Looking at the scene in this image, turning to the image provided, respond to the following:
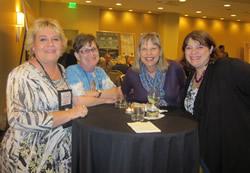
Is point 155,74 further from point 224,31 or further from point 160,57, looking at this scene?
point 224,31

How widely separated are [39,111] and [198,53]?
151 cm

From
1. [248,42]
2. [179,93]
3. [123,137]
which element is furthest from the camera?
[248,42]

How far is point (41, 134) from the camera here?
62.7 inches

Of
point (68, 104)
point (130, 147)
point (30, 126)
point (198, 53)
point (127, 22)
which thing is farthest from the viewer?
point (127, 22)

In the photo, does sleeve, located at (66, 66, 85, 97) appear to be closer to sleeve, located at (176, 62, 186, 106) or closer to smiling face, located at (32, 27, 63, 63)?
smiling face, located at (32, 27, 63, 63)

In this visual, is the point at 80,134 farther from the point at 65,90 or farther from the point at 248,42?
the point at 248,42

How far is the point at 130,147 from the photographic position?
52.2 inches

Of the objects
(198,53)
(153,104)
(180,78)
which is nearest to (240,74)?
(198,53)

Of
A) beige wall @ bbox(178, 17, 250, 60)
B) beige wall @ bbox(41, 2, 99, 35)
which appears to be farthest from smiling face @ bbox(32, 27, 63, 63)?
beige wall @ bbox(178, 17, 250, 60)

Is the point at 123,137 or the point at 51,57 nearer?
the point at 123,137

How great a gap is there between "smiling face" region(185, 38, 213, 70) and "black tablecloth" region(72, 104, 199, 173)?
26.8 inches

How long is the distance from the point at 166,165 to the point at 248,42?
45.2 ft

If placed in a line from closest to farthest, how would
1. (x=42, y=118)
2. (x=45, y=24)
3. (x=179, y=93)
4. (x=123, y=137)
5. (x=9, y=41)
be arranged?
(x=123, y=137)
(x=42, y=118)
(x=45, y=24)
(x=179, y=93)
(x=9, y=41)

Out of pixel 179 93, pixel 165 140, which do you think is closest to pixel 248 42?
pixel 179 93
